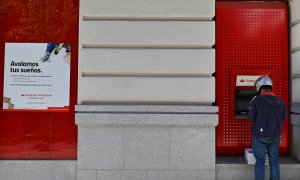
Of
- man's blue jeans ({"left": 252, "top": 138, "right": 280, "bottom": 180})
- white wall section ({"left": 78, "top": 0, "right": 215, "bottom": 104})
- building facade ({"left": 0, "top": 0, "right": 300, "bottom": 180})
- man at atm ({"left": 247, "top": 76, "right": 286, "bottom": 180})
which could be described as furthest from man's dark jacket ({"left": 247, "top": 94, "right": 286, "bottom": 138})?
white wall section ({"left": 78, "top": 0, "right": 215, "bottom": 104})

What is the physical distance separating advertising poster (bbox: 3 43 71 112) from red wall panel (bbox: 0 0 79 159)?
0.09 metres

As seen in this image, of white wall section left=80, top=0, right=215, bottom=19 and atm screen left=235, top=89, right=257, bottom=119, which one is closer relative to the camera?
white wall section left=80, top=0, right=215, bottom=19

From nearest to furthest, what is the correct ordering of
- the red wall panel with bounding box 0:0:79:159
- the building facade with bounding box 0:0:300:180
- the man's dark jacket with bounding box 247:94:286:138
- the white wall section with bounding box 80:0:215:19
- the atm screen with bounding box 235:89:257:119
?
the man's dark jacket with bounding box 247:94:286:138 < the building facade with bounding box 0:0:300:180 < the white wall section with bounding box 80:0:215:19 < the red wall panel with bounding box 0:0:79:159 < the atm screen with bounding box 235:89:257:119

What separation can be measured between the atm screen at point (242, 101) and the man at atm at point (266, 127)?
0.80m

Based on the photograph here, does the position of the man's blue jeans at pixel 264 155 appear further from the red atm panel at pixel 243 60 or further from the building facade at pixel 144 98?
the red atm panel at pixel 243 60

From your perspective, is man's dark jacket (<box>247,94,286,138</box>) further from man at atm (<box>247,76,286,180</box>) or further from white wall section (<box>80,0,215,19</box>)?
white wall section (<box>80,0,215,19</box>)

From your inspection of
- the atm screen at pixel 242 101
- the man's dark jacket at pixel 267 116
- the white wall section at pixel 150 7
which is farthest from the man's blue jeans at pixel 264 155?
the white wall section at pixel 150 7

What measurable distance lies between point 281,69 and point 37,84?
175 inches

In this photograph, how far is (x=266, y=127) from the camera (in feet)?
18.4

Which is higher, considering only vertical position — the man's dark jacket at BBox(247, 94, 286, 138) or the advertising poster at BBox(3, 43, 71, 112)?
the advertising poster at BBox(3, 43, 71, 112)

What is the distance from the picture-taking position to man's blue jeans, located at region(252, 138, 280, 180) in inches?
222

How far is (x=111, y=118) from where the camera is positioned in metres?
5.96

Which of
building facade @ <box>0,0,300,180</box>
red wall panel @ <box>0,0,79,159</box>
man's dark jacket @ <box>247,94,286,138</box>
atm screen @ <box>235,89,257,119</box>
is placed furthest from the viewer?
atm screen @ <box>235,89,257,119</box>

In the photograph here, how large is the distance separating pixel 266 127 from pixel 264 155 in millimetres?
458
